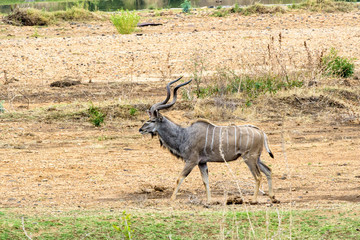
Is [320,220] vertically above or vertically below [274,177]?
above

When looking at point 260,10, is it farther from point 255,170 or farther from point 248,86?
point 255,170

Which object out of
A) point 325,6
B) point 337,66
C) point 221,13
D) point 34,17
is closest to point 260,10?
point 221,13

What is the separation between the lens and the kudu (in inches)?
281

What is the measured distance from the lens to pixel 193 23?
79.4 ft

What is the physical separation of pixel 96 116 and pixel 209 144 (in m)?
4.48

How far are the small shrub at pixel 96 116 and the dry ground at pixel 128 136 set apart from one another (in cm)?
13

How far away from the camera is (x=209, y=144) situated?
7262 millimetres

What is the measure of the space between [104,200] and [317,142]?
14.8ft

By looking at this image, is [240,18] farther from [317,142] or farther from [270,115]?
[317,142]

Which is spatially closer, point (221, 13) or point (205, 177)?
point (205, 177)

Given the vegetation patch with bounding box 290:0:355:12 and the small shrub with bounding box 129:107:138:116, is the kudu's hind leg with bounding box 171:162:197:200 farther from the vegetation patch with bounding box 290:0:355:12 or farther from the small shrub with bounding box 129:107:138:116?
the vegetation patch with bounding box 290:0:355:12

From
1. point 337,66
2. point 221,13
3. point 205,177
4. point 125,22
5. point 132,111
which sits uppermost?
point 125,22

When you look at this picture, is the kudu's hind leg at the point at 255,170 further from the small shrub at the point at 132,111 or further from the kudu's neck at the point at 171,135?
the small shrub at the point at 132,111

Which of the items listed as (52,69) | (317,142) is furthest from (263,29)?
(317,142)
